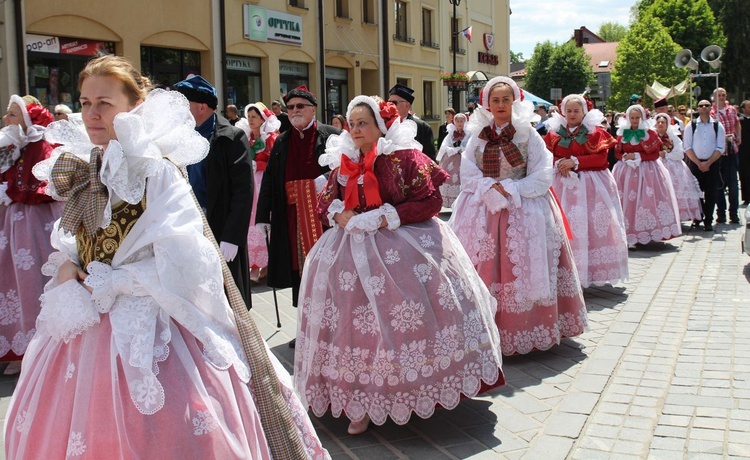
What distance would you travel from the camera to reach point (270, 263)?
20.3ft

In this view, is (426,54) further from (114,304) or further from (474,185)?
(114,304)

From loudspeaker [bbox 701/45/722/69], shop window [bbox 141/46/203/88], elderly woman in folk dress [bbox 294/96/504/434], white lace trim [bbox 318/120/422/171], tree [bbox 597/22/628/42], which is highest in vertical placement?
tree [bbox 597/22/628/42]

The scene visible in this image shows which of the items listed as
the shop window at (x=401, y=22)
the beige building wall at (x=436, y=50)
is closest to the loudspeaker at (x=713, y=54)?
the beige building wall at (x=436, y=50)

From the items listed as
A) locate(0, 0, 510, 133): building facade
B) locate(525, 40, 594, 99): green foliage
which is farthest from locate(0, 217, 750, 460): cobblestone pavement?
locate(525, 40, 594, 99): green foliage

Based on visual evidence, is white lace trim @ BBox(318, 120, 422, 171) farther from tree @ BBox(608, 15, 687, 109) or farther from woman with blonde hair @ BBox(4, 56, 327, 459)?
tree @ BBox(608, 15, 687, 109)

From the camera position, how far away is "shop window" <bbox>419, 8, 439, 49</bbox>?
32250 millimetres

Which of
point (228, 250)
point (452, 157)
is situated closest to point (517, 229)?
point (228, 250)

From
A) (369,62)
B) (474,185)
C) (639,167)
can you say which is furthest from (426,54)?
(474,185)

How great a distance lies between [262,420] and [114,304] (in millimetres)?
672

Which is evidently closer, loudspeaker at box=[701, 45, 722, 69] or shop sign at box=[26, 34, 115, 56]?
loudspeaker at box=[701, 45, 722, 69]

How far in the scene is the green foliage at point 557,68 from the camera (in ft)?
179

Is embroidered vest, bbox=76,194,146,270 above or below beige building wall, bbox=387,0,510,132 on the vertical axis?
below

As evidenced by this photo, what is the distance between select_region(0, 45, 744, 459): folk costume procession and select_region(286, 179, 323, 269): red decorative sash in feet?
0.05

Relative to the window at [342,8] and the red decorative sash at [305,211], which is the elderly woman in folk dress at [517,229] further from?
the window at [342,8]
